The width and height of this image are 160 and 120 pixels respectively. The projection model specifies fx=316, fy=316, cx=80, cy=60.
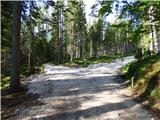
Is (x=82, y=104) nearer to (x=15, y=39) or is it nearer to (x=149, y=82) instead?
(x=149, y=82)

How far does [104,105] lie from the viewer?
15102mm

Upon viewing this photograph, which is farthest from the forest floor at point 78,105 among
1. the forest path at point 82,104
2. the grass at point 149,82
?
the grass at point 149,82

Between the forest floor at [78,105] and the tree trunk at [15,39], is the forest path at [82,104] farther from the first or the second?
the tree trunk at [15,39]

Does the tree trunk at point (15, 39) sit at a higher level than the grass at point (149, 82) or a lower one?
higher

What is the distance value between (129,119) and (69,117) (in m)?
2.44

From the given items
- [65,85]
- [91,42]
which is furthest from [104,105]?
[91,42]

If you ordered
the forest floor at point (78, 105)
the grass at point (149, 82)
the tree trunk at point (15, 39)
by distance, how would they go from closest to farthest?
1. the forest floor at point (78, 105)
2. the grass at point (149, 82)
3. the tree trunk at point (15, 39)

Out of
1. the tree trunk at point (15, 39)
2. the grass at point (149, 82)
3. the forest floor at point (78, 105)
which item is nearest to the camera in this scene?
the forest floor at point (78, 105)

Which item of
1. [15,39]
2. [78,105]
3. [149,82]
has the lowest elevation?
[78,105]

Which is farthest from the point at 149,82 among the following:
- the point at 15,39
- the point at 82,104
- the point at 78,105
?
the point at 15,39

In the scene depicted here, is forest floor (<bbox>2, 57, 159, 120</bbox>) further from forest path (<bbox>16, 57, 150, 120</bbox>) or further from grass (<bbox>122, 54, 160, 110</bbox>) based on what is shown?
grass (<bbox>122, 54, 160, 110</bbox>)

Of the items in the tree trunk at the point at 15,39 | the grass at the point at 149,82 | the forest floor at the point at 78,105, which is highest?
the tree trunk at the point at 15,39

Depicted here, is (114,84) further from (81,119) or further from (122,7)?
(81,119)

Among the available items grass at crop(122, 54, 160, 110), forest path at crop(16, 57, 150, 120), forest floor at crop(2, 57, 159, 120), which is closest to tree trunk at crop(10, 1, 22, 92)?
forest floor at crop(2, 57, 159, 120)
